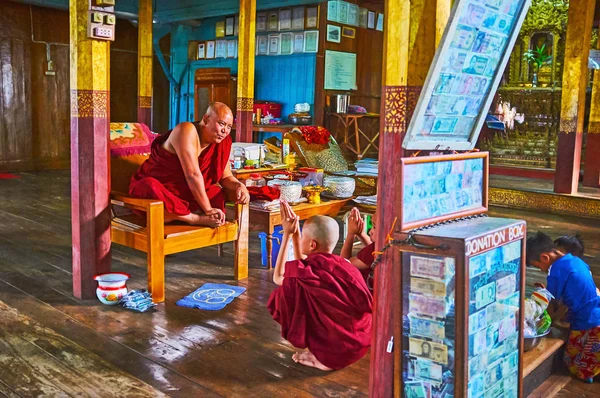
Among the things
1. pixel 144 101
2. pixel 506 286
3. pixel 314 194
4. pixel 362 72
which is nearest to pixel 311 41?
pixel 362 72

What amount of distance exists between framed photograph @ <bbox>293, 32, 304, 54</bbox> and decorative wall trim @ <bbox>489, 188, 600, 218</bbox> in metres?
4.18

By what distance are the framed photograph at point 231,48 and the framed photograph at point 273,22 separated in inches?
31.2

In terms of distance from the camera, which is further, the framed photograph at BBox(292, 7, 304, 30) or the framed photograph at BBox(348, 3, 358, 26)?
the framed photograph at BBox(348, 3, 358, 26)

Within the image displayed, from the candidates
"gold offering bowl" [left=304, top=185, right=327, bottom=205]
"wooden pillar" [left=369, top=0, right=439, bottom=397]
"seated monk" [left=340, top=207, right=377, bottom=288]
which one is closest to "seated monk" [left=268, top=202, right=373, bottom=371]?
"seated monk" [left=340, top=207, right=377, bottom=288]

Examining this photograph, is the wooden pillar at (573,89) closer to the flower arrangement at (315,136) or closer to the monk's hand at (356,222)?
the flower arrangement at (315,136)

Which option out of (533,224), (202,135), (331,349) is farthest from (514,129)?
(331,349)

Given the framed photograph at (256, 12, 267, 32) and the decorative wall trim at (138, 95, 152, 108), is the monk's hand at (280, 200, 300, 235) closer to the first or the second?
the decorative wall trim at (138, 95, 152, 108)

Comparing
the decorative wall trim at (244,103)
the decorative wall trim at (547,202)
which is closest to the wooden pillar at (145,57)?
the decorative wall trim at (244,103)

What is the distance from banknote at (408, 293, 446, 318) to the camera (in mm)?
2062

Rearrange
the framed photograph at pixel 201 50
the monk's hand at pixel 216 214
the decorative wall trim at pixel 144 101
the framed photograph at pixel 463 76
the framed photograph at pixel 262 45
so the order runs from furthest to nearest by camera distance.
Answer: the framed photograph at pixel 201 50 → the framed photograph at pixel 262 45 → the decorative wall trim at pixel 144 101 → the monk's hand at pixel 216 214 → the framed photograph at pixel 463 76

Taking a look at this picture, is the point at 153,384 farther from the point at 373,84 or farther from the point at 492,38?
the point at 373,84

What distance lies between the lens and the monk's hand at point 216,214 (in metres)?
4.34

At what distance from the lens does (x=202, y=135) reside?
14.6ft

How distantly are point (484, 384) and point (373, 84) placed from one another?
9.71 m
